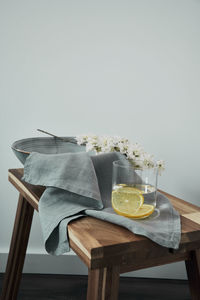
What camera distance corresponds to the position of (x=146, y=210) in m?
0.79

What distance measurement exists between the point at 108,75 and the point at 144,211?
3.11 feet

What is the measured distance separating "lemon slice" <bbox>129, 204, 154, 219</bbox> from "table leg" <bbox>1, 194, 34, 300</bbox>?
0.59 m

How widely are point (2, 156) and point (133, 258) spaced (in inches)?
43.2

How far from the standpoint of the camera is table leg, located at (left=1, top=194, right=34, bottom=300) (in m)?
1.26

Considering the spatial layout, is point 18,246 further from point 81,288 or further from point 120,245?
point 120,245

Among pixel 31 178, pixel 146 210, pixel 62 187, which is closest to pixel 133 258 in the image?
pixel 146 210

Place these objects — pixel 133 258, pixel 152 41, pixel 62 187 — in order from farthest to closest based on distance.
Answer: pixel 152 41
pixel 62 187
pixel 133 258

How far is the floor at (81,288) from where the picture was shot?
152 centimetres

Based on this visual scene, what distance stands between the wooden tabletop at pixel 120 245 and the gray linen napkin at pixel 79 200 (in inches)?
0.8

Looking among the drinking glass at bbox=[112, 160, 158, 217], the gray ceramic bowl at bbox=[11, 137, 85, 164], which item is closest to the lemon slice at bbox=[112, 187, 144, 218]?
the drinking glass at bbox=[112, 160, 158, 217]

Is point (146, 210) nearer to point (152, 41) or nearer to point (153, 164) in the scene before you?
point (153, 164)

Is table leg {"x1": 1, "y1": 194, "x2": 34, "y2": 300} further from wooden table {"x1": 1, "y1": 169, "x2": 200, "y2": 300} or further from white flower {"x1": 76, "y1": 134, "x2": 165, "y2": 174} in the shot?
wooden table {"x1": 1, "y1": 169, "x2": 200, "y2": 300}

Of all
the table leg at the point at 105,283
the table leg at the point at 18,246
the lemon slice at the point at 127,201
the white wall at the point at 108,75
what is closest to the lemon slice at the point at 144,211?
the lemon slice at the point at 127,201

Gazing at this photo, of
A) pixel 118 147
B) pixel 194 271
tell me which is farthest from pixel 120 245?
pixel 118 147
